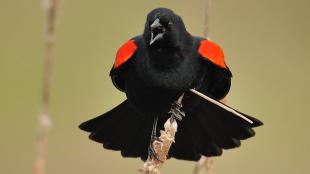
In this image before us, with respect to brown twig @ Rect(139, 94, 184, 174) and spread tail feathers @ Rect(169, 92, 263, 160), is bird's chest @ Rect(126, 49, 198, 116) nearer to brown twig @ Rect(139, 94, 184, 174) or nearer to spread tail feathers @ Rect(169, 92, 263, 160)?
spread tail feathers @ Rect(169, 92, 263, 160)

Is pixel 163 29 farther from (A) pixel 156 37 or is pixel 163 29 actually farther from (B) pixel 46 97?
(B) pixel 46 97

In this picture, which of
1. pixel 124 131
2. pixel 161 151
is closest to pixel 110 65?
pixel 124 131

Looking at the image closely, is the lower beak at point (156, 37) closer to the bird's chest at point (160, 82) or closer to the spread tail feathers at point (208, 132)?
the bird's chest at point (160, 82)

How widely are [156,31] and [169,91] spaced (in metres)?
0.28

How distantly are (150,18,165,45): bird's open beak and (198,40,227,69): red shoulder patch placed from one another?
0.25 metres

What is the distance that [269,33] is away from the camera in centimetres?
704

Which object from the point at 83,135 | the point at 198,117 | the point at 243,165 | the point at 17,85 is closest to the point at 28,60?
the point at 17,85

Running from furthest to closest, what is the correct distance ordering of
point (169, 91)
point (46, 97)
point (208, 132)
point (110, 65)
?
point (110, 65), point (208, 132), point (169, 91), point (46, 97)

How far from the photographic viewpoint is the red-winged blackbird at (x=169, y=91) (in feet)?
11.5

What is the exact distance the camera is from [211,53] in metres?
3.57

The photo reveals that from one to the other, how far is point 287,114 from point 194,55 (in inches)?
122

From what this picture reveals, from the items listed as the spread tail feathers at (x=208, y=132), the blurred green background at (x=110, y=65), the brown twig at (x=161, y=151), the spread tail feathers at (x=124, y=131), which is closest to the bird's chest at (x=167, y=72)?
the spread tail feathers at (x=208, y=132)

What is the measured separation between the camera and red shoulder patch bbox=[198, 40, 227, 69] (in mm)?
3559

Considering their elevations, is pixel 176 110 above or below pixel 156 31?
below
